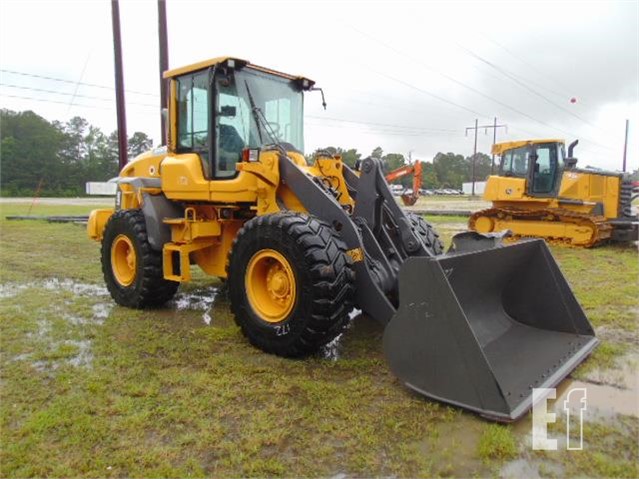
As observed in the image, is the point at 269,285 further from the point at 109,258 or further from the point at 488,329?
the point at 109,258

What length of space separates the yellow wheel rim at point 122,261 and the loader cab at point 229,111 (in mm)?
1439

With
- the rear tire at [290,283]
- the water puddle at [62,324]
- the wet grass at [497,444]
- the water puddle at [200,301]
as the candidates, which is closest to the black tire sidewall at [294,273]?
the rear tire at [290,283]

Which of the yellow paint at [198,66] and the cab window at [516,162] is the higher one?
the yellow paint at [198,66]

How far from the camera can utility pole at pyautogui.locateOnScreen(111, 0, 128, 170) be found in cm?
1363

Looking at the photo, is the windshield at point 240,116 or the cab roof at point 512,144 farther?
the cab roof at point 512,144

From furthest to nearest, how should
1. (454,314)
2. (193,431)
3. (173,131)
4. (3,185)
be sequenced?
(3,185) → (173,131) → (454,314) → (193,431)

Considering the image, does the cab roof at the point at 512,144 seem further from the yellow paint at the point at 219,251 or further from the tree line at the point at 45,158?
the tree line at the point at 45,158

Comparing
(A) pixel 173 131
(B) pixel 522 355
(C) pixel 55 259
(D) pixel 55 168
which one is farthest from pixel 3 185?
(B) pixel 522 355

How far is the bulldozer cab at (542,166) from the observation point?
42.0 feet

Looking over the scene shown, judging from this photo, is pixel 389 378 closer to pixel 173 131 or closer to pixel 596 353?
pixel 596 353

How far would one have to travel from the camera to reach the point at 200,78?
18.3 ft

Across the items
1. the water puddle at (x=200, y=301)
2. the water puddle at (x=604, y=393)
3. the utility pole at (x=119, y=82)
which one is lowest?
the water puddle at (x=200, y=301)

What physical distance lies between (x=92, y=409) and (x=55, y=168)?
213ft

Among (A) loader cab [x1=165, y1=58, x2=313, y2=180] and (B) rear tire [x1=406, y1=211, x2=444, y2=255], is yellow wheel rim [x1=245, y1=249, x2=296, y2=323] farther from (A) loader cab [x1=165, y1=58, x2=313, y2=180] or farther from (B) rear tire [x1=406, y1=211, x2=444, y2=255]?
(B) rear tire [x1=406, y1=211, x2=444, y2=255]
